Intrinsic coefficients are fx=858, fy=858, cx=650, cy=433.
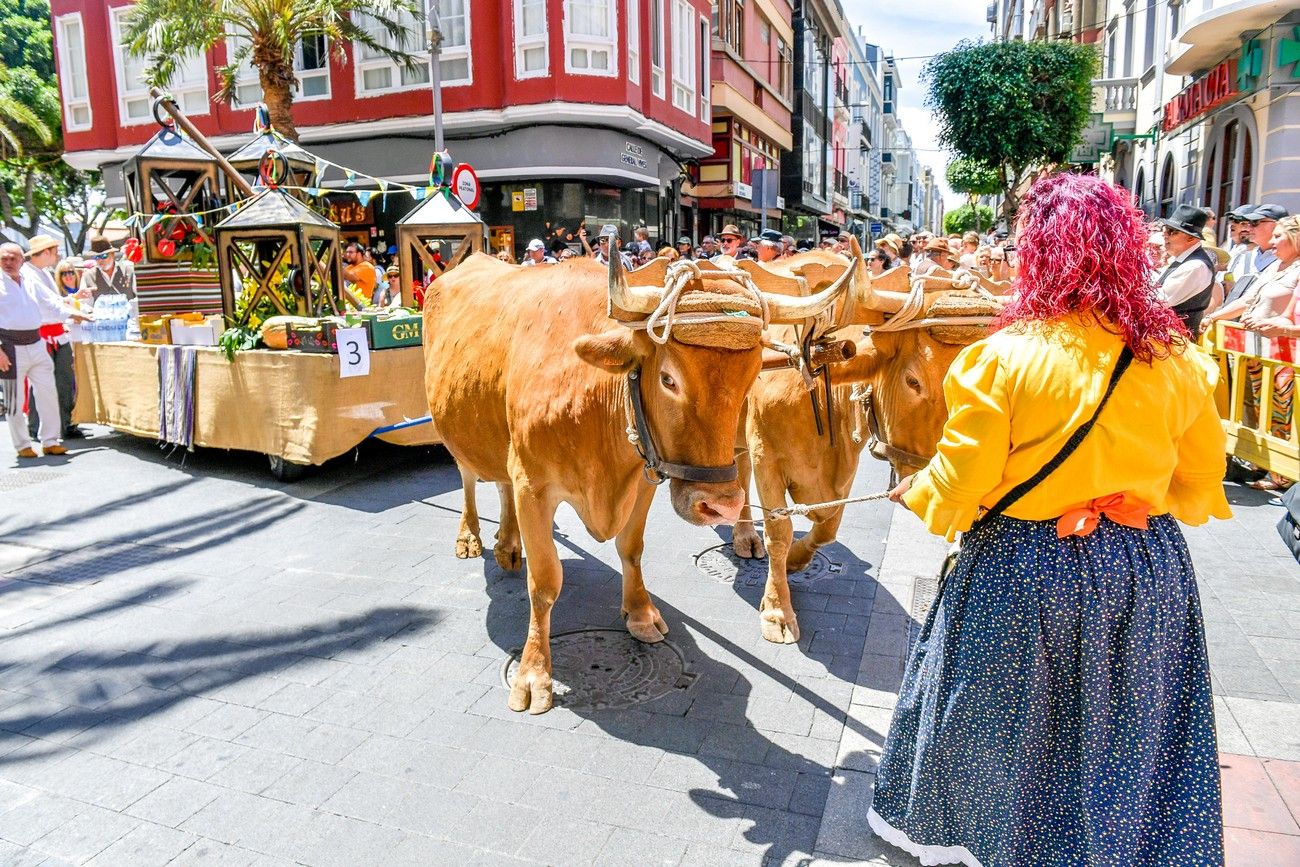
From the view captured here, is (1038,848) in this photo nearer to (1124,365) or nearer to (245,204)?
(1124,365)

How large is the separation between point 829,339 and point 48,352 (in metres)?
9.25

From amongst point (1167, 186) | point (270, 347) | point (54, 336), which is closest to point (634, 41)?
point (1167, 186)

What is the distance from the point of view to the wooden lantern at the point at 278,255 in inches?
313

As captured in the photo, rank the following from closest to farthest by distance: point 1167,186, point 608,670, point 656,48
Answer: point 608,670 < point 1167,186 < point 656,48

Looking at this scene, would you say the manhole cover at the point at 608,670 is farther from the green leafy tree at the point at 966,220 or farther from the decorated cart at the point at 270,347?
the green leafy tree at the point at 966,220

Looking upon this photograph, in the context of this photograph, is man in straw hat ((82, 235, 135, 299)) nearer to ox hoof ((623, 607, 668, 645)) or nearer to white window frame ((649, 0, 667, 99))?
ox hoof ((623, 607, 668, 645))

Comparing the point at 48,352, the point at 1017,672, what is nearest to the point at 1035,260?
the point at 1017,672

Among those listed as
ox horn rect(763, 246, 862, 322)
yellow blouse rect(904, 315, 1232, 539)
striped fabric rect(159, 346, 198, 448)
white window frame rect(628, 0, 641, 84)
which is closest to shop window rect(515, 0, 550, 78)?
white window frame rect(628, 0, 641, 84)

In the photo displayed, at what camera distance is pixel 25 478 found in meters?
8.09

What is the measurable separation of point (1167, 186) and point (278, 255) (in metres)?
19.9

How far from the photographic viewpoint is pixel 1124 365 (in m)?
2.31

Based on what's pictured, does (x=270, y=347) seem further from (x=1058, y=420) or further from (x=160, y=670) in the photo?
(x=1058, y=420)

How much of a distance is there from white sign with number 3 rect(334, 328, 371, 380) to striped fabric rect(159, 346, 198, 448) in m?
1.86

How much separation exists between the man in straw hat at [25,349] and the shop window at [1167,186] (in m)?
21.1
